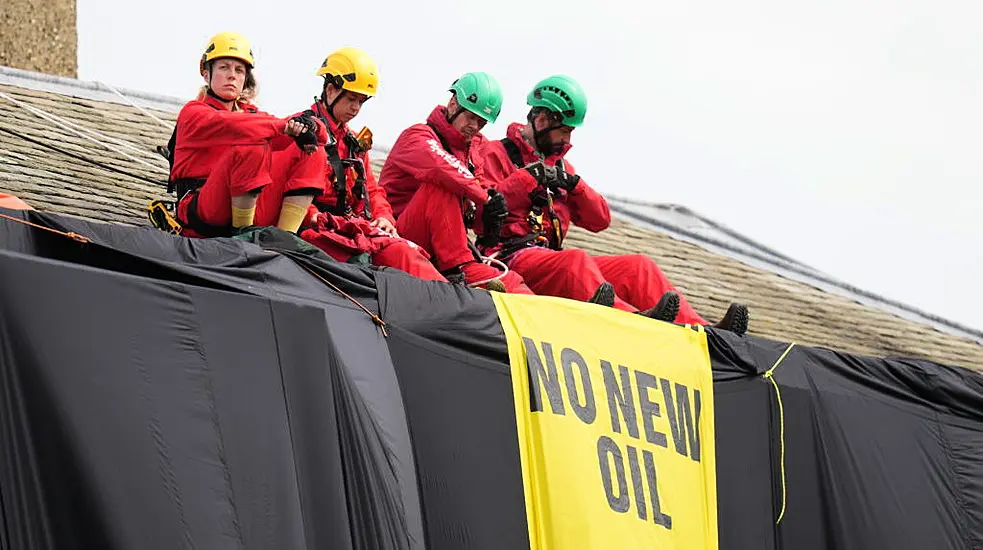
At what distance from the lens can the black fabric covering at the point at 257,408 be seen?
4.62 m

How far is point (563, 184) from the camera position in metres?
8.50

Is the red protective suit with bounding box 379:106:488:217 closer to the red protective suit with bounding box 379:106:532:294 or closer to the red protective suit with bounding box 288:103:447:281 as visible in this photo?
the red protective suit with bounding box 379:106:532:294

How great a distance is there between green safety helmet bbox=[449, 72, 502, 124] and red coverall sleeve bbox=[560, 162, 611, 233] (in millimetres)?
864

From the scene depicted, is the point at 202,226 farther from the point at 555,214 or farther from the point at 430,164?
the point at 555,214

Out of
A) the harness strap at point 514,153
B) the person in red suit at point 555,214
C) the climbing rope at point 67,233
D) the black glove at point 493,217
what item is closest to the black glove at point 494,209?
the black glove at point 493,217

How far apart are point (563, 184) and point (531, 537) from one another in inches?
99.1

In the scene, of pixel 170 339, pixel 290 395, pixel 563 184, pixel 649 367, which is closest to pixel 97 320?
pixel 170 339

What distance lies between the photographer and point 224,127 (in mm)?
6652

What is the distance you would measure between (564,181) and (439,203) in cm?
97

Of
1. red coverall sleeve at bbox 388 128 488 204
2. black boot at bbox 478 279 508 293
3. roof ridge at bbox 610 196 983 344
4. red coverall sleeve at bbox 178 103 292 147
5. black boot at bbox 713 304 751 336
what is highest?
red coverall sleeve at bbox 178 103 292 147

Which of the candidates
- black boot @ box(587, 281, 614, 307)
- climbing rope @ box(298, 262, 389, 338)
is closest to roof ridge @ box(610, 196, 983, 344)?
black boot @ box(587, 281, 614, 307)

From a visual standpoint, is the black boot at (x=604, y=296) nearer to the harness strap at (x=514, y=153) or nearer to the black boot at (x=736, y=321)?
the black boot at (x=736, y=321)

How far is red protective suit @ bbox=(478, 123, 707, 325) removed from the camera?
809 centimetres

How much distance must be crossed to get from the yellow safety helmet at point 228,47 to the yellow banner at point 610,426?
150 cm
